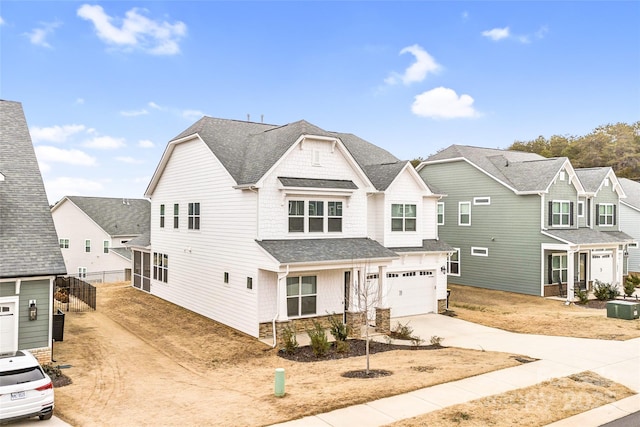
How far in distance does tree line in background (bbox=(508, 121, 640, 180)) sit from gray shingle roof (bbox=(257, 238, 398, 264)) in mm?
58885

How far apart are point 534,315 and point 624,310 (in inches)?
162

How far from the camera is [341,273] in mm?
21656

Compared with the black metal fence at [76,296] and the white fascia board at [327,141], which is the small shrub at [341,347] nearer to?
the white fascia board at [327,141]

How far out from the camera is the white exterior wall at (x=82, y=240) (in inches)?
1694

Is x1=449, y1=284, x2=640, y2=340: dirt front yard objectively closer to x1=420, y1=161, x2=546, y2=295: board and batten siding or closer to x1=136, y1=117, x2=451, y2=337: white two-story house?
x1=420, y1=161, x2=546, y2=295: board and batten siding

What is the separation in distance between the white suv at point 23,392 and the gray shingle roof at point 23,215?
14.1ft

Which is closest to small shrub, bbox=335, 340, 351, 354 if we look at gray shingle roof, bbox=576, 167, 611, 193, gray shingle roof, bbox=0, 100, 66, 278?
gray shingle roof, bbox=0, 100, 66, 278

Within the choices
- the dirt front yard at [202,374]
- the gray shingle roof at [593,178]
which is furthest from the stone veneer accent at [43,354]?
the gray shingle roof at [593,178]

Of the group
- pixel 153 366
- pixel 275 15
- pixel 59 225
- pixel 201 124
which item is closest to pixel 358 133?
pixel 275 15

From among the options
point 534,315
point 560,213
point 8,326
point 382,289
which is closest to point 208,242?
point 382,289

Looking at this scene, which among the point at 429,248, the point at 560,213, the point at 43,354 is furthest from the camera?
the point at 560,213

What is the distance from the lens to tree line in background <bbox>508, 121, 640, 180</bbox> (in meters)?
67.8

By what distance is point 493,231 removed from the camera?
3316cm

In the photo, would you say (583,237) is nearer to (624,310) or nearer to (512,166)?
(512,166)
